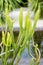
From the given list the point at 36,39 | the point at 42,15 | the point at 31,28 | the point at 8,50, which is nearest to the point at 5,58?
the point at 8,50

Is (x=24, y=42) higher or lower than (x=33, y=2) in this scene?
lower

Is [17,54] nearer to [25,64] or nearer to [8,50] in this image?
[8,50]

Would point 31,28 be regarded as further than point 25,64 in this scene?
→ No

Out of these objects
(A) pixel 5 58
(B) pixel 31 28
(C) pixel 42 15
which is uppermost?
(B) pixel 31 28

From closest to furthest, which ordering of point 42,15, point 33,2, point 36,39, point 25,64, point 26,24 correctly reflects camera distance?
1. point 26,24
2. point 33,2
3. point 25,64
4. point 36,39
5. point 42,15

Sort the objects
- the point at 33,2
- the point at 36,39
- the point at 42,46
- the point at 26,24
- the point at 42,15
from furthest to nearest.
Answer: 1. the point at 42,15
2. the point at 36,39
3. the point at 42,46
4. the point at 33,2
5. the point at 26,24

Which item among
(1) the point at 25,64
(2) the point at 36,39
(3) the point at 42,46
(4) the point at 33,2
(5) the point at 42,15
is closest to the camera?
(4) the point at 33,2

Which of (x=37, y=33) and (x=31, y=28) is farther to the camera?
(x=37, y=33)

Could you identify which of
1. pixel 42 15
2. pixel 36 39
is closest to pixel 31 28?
pixel 36 39

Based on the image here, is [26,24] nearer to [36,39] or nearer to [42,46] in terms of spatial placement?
[42,46]

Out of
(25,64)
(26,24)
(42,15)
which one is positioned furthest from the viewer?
(42,15)
